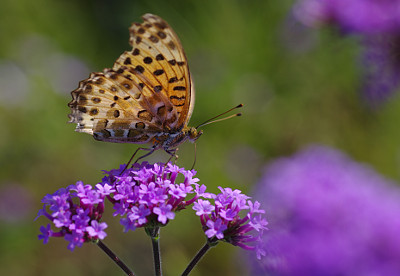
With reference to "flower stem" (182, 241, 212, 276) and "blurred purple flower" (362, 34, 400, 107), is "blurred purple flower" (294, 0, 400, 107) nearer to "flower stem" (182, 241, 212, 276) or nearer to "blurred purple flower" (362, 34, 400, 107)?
"blurred purple flower" (362, 34, 400, 107)

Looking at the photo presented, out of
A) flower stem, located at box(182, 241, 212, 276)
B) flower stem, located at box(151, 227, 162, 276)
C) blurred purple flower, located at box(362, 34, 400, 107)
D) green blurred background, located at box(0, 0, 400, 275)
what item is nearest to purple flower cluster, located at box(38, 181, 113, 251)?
flower stem, located at box(151, 227, 162, 276)

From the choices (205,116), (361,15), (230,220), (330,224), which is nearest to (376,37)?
(361,15)

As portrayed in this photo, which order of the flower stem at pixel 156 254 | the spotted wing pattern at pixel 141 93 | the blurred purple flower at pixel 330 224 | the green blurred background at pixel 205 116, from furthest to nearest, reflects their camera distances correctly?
the green blurred background at pixel 205 116
the spotted wing pattern at pixel 141 93
the flower stem at pixel 156 254
the blurred purple flower at pixel 330 224

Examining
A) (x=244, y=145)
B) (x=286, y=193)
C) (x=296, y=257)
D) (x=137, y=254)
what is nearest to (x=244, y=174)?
(x=244, y=145)

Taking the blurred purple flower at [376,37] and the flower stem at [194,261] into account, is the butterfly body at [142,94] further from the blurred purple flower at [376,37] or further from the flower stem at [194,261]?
the blurred purple flower at [376,37]

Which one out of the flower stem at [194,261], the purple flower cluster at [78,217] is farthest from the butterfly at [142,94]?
the flower stem at [194,261]

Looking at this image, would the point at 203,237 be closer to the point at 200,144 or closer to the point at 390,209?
the point at 200,144

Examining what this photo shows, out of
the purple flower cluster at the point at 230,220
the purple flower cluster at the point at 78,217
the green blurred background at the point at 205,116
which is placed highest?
the green blurred background at the point at 205,116

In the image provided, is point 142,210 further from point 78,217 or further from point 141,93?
point 141,93
